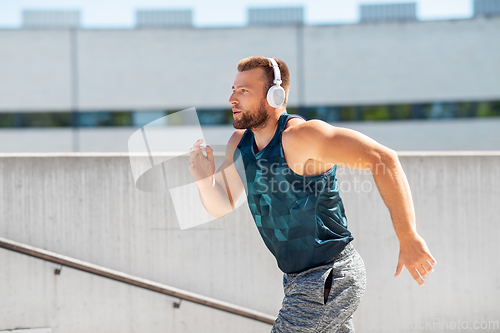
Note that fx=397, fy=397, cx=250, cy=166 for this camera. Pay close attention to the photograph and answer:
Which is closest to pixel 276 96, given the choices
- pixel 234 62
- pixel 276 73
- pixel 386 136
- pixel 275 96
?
pixel 275 96

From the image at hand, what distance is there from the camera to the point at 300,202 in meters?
1.74

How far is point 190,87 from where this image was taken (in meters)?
18.9

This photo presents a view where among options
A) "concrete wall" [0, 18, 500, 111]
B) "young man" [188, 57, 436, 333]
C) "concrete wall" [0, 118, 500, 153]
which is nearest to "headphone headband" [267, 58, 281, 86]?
"young man" [188, 57, 436, 333]

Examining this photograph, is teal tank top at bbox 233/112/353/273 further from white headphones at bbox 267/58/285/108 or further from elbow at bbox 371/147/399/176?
elbow at bbox 371/147/399/176

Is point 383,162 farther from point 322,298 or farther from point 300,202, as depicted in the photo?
point 322,298

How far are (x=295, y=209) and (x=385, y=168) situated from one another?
43 centimetres

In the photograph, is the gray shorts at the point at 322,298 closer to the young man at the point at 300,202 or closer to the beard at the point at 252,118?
the young man at the point at 300,202

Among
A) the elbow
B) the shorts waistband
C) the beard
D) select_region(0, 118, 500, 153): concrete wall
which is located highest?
select_region(0, 118, 500, 153): concrete wall

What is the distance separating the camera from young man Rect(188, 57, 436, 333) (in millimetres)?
1598

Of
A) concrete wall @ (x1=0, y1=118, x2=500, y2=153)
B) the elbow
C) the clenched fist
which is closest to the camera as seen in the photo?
the elbow

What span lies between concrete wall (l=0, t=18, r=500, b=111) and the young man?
55.3 ft

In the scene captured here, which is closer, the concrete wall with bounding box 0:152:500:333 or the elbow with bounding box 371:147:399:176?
the elbow with bounding box 371:147:399:176

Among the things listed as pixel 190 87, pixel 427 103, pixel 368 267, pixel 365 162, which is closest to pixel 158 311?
pixel 368 267

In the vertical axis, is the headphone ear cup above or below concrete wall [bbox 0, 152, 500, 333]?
above
